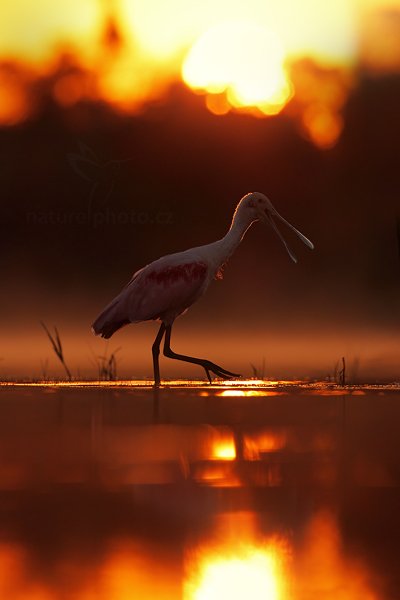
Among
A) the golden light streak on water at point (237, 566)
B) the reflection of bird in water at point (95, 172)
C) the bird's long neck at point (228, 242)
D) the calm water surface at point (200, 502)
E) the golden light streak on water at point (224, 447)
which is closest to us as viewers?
the golden light streak on water at point (237, 566)

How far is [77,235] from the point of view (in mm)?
30625

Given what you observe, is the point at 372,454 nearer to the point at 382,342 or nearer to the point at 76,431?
the point at 76,431

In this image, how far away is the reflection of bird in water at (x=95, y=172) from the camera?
29125mm

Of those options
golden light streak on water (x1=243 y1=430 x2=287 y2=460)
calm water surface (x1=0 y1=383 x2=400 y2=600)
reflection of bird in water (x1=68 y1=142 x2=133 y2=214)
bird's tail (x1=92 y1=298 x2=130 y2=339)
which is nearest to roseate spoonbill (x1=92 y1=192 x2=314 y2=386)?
bird's tail (x1=92 y1=298 x2=130 y2=339)

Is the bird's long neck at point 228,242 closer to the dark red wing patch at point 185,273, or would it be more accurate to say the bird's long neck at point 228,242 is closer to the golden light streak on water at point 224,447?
the dark red wing patch at point 185,273

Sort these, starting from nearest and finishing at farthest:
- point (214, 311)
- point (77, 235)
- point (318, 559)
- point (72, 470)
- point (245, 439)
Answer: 1. point (318, 559)
2. point (72, 470)
3. point (245, 439)
4. point (214, 311)
5. point (77, 235)

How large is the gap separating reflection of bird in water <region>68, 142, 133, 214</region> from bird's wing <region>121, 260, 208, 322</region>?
13.9 m

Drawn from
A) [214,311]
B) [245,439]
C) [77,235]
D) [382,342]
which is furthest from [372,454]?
[77,235]

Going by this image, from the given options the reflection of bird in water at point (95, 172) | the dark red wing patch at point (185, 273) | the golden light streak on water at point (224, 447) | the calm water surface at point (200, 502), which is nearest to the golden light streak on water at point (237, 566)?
the calm water surface at point (200, 502)

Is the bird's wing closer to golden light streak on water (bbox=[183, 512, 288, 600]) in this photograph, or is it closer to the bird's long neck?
the bird's long neck

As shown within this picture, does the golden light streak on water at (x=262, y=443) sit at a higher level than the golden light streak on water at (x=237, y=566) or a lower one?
higher

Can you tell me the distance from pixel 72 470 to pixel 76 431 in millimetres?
1769

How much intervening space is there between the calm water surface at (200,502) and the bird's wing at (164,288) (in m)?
3.10

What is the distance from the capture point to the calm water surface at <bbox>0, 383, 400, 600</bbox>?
575 cm
